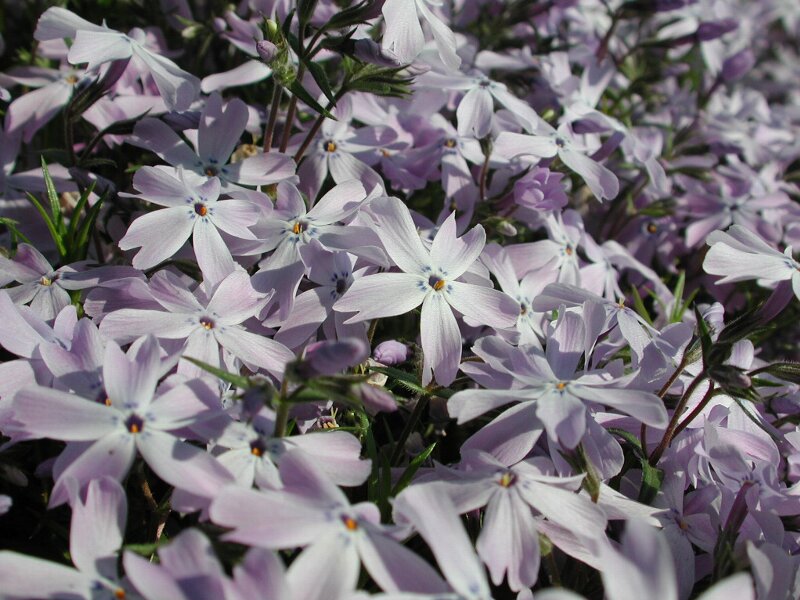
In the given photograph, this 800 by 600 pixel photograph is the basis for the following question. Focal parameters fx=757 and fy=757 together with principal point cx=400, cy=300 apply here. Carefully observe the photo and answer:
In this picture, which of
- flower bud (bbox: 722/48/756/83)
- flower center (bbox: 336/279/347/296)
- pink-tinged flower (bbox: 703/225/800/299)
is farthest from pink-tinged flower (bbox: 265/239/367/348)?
flower bud (bbox: 722/48/756/83)

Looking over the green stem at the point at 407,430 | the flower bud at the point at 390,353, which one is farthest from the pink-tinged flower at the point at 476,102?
the green stem at the point at 407,430

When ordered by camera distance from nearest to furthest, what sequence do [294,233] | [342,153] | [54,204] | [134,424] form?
[134,424] → [294,233] → [54,204] → [342,153]

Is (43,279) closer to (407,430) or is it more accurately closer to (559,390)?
(407,430)

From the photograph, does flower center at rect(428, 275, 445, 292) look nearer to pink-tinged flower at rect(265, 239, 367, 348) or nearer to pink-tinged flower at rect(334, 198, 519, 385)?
pink-tinged flower at rect(334, 198, 519, 385)

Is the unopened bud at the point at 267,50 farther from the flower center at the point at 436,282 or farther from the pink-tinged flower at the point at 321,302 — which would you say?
the flower center at the point at 436,282

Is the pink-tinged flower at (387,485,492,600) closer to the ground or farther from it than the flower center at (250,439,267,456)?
farther from it

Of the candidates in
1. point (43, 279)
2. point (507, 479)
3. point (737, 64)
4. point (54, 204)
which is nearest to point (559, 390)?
point (507, 479)

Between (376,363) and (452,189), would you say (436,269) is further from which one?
(452,189)
